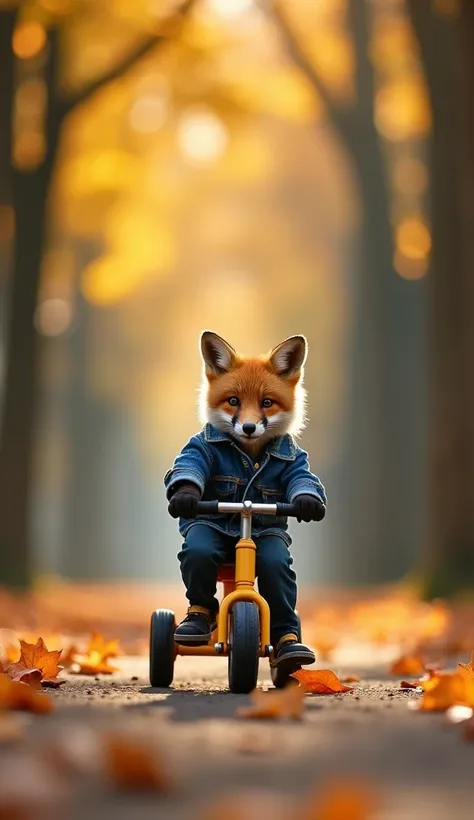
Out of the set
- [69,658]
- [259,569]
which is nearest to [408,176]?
[69,658]

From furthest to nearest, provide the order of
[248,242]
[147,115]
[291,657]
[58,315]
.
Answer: [248,242]
[58,315]
[147,115]
[291,657]

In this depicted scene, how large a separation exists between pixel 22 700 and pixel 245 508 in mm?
1326

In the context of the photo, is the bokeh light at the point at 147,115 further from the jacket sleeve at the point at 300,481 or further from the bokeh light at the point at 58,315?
the jacket sleeve at the point at 300,481

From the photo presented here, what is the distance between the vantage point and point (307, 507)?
5020 millimetres

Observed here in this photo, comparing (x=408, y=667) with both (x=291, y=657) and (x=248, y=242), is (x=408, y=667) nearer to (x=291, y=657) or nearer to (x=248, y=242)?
(x=291, y=657)

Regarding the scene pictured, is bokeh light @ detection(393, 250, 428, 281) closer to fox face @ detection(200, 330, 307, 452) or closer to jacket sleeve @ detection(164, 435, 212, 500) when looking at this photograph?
fox face @ detection(200, 330, 307, 452)

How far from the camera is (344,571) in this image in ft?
77.0

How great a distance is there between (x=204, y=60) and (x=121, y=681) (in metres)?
14.0

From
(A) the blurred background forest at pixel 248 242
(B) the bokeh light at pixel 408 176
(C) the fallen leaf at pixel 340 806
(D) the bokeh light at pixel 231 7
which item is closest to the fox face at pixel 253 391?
(C) the fallen leaf at pixel 340 806

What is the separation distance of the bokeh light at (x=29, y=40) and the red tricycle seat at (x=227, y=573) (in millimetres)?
12332

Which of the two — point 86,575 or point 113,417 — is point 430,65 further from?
point 113,417

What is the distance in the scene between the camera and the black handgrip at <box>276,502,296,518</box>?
504cm

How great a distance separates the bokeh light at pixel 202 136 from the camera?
66.5 feet

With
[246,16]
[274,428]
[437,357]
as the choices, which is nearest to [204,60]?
[246,16]
